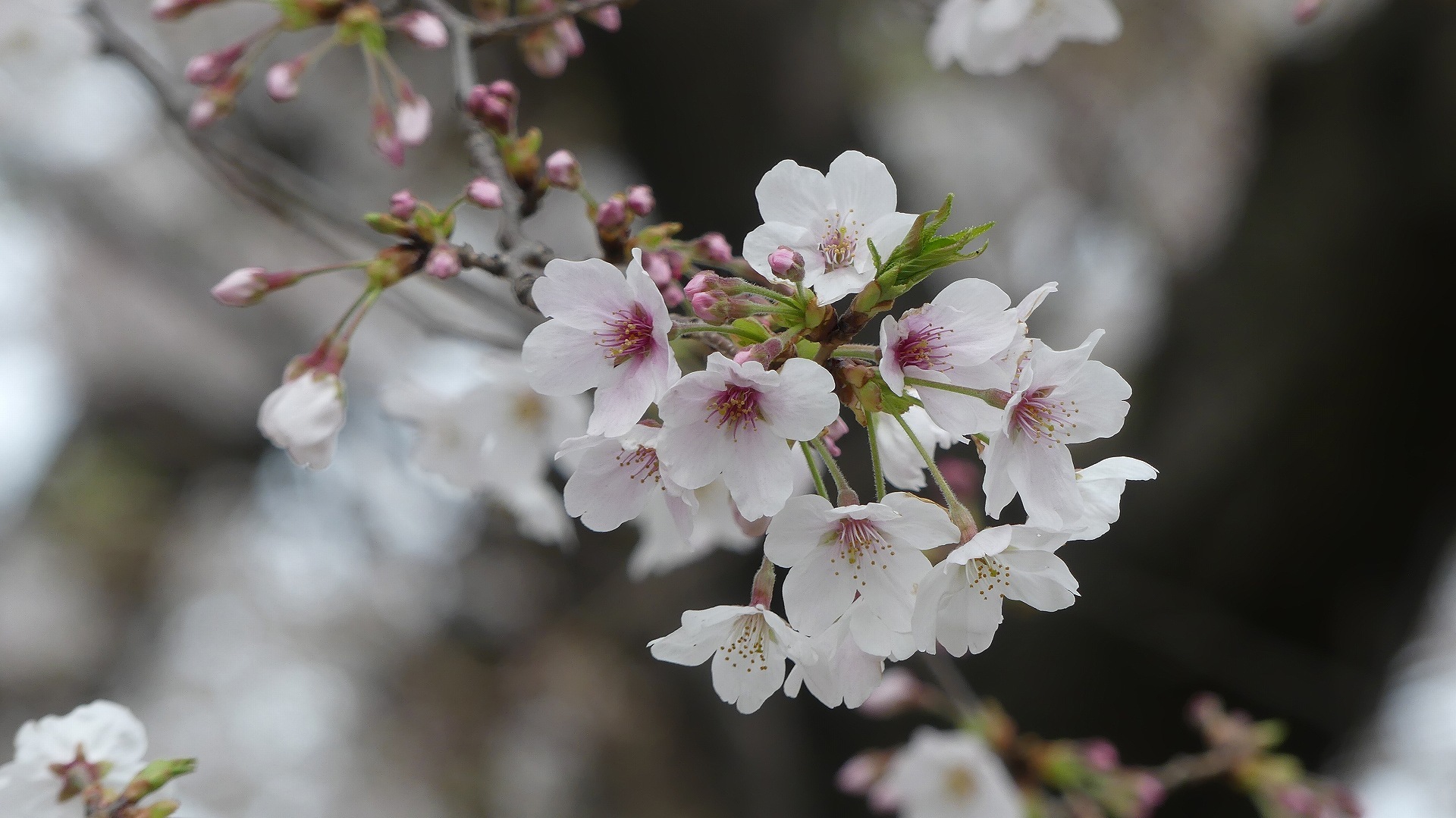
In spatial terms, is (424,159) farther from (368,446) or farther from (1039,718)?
(1039,718)

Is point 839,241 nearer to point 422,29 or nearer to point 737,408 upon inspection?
point 737,408

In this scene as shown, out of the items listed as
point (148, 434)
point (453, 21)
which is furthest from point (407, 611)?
point (453, 21)

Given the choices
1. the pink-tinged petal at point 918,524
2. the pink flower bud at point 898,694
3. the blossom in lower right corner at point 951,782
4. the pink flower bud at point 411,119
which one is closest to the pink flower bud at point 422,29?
the pink flower bud at point 411,119

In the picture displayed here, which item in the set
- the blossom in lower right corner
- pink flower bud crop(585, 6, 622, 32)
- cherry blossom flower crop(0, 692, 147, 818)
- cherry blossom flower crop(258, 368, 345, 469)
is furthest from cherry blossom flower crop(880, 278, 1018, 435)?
the blossom in lower right corner

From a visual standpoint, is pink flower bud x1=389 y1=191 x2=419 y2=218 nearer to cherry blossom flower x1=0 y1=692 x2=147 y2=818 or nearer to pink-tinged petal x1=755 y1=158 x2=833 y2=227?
pink-tinged petal x1=755 y1=158 x2=833 y2=227

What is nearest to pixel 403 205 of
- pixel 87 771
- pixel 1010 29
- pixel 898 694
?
pixel 87 771

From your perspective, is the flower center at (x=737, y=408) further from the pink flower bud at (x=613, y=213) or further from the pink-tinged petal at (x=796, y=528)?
the pink flower bud at (x=613, y=213)
